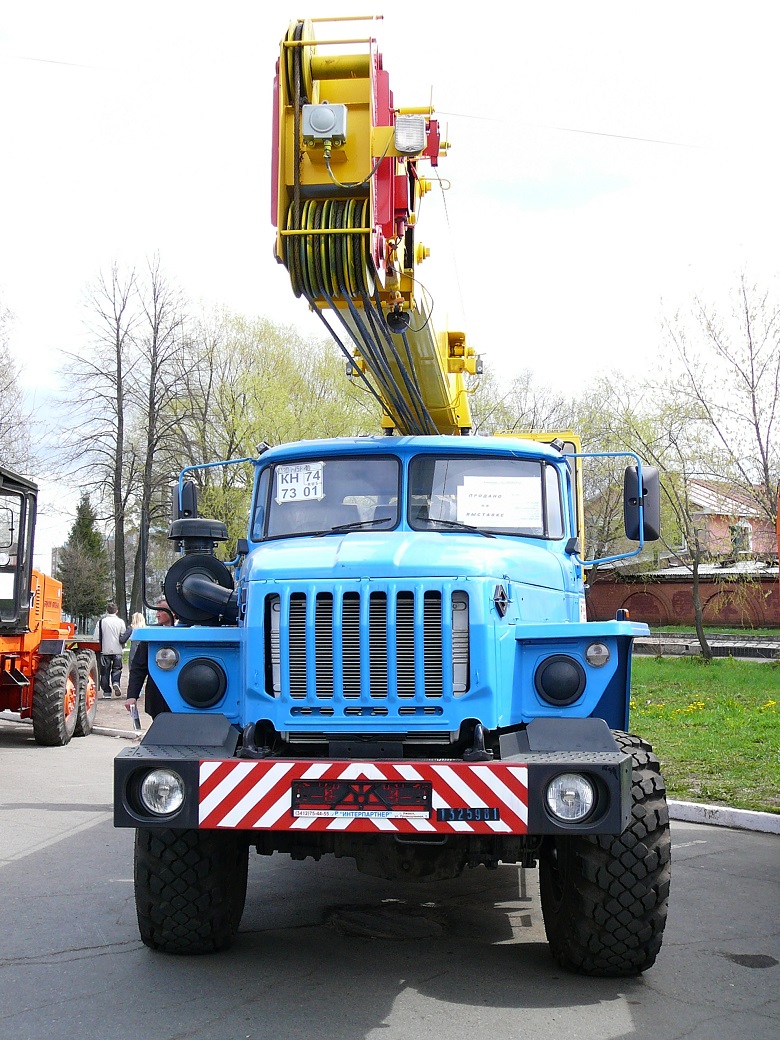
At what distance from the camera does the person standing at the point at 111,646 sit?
20.5 metres

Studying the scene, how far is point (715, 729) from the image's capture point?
1362cm

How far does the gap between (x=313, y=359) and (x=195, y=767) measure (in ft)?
101

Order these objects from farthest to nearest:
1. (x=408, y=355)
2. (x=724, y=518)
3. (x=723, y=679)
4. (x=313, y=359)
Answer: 1. (x=313, y=359)
2. (x=724, y=518)
3. (x=723, y=679)
4. (x=408, y=355)

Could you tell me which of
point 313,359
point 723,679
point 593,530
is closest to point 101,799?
point 723,679

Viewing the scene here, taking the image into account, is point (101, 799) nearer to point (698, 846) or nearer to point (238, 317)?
point (698, 846)

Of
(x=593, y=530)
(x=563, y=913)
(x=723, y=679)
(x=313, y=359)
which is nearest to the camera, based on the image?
(x=563, y=913)

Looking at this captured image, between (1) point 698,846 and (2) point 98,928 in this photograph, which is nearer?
(2) point 98,928

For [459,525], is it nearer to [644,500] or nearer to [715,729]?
[644,500]

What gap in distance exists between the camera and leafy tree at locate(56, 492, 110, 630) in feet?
167

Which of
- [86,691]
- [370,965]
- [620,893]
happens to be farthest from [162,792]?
[86,691]

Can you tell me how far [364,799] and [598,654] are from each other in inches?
52.8

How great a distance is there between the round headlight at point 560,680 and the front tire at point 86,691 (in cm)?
1070

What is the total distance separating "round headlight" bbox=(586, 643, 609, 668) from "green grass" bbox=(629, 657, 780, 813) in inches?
174

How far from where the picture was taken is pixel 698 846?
7.89 metres
